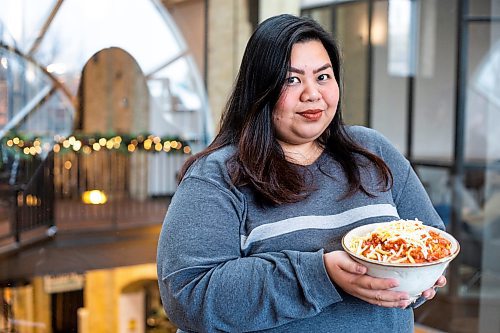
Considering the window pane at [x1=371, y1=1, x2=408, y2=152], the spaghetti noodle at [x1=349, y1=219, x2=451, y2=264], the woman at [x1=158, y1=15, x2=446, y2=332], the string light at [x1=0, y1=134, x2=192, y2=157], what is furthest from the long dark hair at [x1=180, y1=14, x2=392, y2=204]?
the window pane at [x1=371, y1=1, x2=408, y2=152]

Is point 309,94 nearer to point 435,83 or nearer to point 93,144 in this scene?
point 93,144

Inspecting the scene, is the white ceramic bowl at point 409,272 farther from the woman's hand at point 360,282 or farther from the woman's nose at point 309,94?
the woman's nose at point 309,94

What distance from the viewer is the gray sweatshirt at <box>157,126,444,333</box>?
124 cm

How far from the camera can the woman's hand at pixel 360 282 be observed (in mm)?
1184

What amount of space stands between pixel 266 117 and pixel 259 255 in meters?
0.27

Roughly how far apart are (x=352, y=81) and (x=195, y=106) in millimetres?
1785

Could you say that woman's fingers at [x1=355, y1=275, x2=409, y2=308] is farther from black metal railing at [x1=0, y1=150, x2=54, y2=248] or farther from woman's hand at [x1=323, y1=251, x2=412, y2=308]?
black metal railing at [x1=0, y1=150, x2=54, y2=248]

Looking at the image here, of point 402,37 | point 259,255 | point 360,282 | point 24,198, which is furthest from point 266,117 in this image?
point 402,37

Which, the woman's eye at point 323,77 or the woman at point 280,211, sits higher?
the woman's eye at point 323,77

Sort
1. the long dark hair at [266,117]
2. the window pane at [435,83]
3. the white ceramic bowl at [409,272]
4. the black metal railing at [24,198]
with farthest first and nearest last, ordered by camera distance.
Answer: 1. the window pane at [435,83]
2. the black metal railing at [24,198]
3. the long dark hair at [266,117]
4. the white ceramic bowl at [409,272]

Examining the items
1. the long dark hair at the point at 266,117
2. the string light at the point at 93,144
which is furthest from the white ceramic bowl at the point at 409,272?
the string light at the point at 93,144

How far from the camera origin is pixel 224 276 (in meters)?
1.24

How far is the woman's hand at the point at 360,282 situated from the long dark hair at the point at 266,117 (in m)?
0.17

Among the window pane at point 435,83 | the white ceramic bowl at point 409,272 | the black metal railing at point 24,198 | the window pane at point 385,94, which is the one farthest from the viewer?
the window pane at point 385,94
